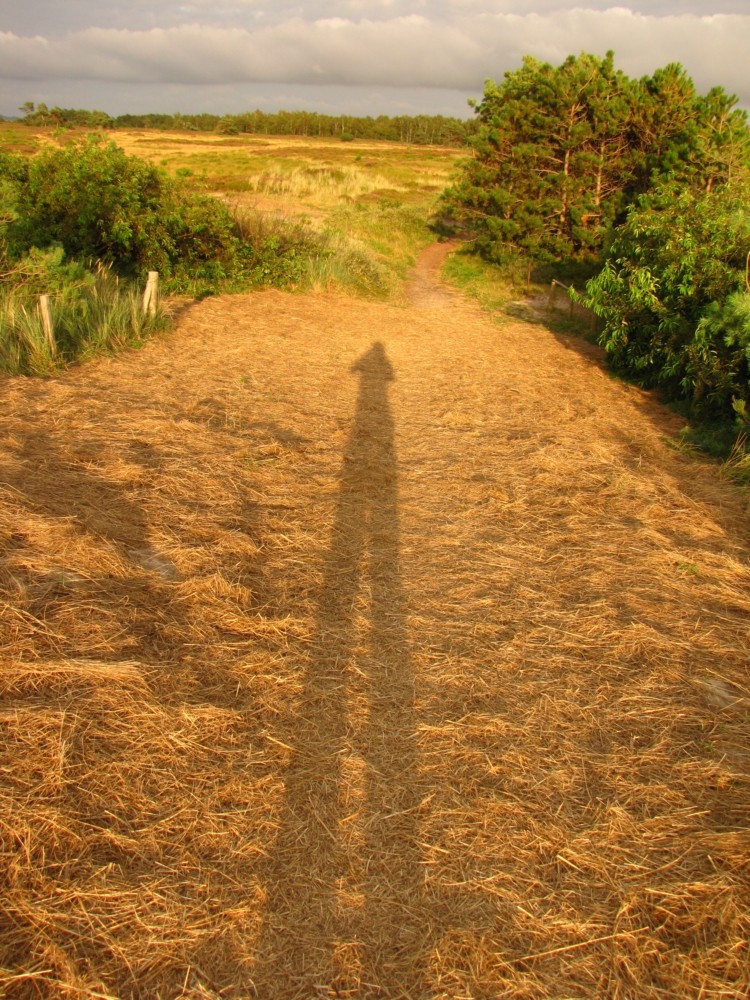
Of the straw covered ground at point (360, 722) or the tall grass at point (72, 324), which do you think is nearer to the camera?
the straw covered ground at point (360, 722)

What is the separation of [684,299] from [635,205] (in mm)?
4743

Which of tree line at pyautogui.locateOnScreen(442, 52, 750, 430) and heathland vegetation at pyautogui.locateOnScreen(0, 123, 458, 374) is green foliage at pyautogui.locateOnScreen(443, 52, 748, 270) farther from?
heathland vegetation at pyautogui.locateOnScreen(0, 123, 458, 374)

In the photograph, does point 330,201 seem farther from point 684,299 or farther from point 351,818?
point 351,818

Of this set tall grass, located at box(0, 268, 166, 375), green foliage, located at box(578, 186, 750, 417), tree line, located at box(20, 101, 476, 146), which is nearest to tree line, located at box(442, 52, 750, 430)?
green foliage, located at box(578, 186, 750, 417)

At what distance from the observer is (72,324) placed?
777 centimetres

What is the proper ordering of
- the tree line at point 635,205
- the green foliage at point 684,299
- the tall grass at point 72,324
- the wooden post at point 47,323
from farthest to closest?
the tree line at point 635,205 → the green foliage at point 684,299 → the wooden post at point 47,323 → the tall grass at point 72,324

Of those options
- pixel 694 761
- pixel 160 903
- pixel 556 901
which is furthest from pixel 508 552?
pixel 160 903

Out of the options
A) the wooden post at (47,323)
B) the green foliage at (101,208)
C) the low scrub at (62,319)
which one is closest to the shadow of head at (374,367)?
the low scrub at (62,319)

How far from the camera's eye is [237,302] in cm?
1155

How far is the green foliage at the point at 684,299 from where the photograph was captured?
718 centimetres

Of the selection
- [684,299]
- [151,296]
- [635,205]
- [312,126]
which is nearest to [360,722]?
[684,299]

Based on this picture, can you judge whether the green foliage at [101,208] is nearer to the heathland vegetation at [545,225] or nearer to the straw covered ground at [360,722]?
the heathland vegetation at [545,225]

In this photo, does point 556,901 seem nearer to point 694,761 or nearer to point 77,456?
point 694,761

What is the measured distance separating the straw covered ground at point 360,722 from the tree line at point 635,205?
257cm
